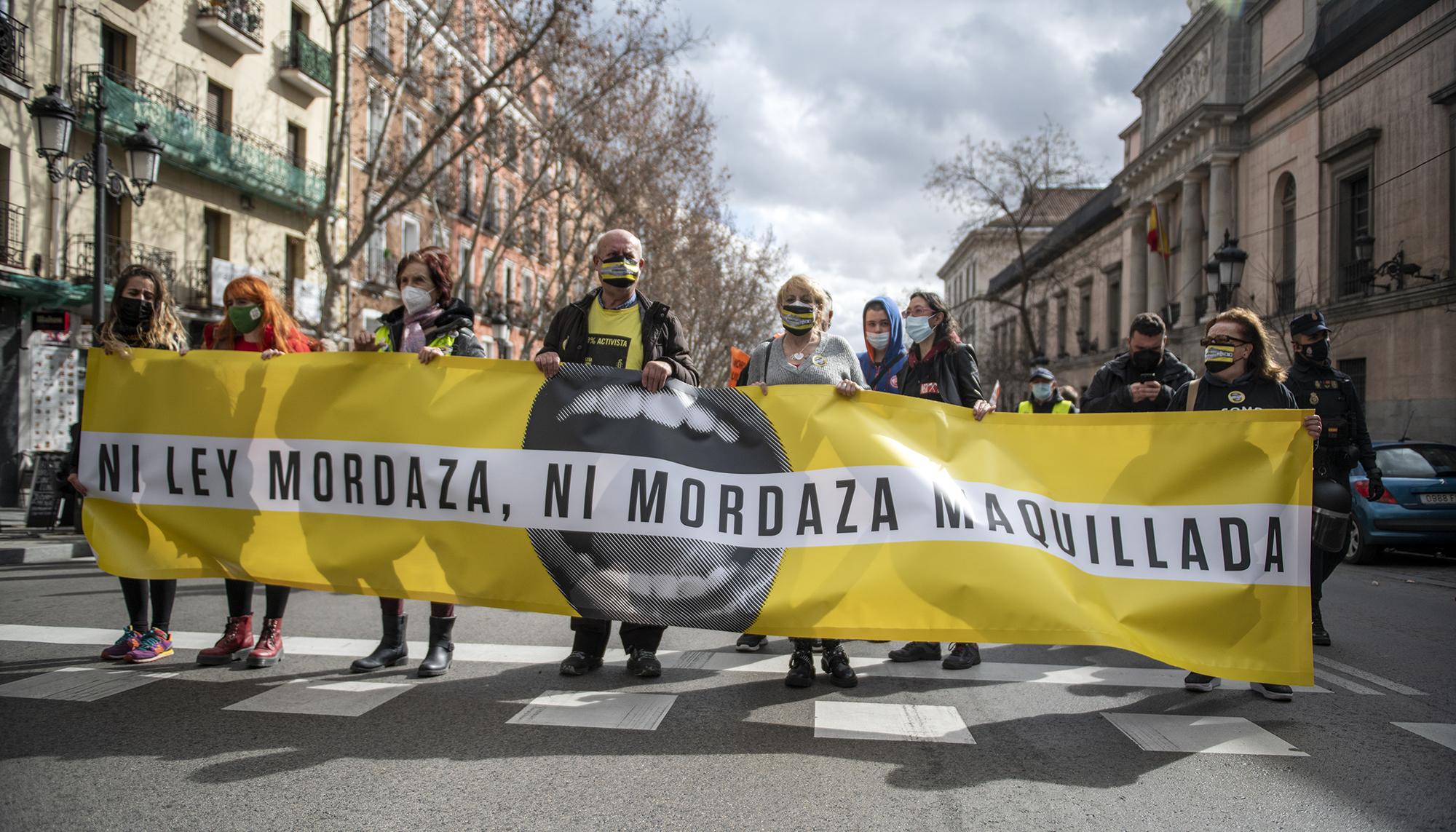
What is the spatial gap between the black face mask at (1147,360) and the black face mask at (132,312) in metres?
5.55

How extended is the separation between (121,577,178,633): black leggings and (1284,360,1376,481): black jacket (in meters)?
6.84

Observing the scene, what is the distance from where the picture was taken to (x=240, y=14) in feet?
77.8

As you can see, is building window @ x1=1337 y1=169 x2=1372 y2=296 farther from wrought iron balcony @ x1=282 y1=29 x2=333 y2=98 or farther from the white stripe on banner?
wrought iron balcony @ x1=282 y1=29 x2=333 y2=98

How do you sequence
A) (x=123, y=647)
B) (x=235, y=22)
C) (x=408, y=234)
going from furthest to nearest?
1. (x=408, y=234)
2. (x=235, y=22)
3. (x=123, y=647)

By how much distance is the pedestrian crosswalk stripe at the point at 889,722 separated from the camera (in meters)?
4.10

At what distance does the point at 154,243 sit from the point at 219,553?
1990 cm

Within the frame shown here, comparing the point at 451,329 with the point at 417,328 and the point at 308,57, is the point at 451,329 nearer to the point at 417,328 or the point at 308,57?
the point at 417,328

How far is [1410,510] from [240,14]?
25.3m

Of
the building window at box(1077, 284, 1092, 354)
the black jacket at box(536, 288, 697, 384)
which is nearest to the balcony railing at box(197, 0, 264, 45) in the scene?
the black jacket at box(536, 288, 697, 384)

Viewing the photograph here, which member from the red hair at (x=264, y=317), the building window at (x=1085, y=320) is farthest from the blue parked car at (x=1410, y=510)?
the building window at (x=1085, y=320)

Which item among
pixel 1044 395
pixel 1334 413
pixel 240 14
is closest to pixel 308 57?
pixel 240 14

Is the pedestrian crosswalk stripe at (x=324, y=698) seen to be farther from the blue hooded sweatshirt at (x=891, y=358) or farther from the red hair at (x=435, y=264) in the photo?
the blue hooded sweatshirt at (x=891, y=358)

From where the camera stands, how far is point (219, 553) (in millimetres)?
4852

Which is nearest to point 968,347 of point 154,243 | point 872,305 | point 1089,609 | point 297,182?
point 872,305
